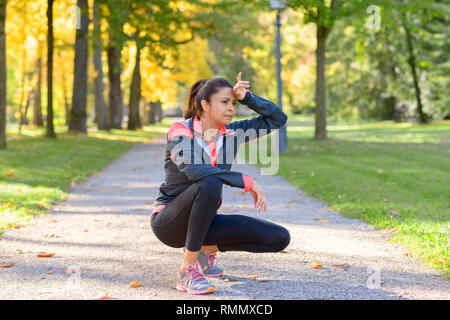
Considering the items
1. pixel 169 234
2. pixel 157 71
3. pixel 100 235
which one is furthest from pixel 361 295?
pixel 157 71

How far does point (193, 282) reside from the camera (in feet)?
14.0

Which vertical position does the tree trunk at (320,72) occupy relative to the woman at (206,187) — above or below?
above

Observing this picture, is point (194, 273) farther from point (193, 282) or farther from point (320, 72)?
point (320, 72)

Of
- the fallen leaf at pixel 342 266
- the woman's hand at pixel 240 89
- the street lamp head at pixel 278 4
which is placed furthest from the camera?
the street lamp head at pixel 278 4

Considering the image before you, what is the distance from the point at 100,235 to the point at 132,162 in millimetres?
9615

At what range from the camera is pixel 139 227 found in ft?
23.4

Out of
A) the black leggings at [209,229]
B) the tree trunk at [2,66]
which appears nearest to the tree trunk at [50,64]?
the tree trunk at [2,66]

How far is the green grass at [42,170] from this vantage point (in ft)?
26.9

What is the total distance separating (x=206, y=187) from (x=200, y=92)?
79cm

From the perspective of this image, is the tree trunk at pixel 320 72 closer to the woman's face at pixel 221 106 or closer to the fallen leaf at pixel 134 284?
the woman's face at pixel 221 106

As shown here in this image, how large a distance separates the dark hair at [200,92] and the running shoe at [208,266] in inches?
44.5

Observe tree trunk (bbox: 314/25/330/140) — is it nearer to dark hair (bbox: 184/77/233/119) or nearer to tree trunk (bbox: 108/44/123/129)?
tree trunk (bbox: 108/44/123/129)

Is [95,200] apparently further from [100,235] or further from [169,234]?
Result: [169,234]

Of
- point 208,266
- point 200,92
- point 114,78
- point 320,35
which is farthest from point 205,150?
point 114,78
